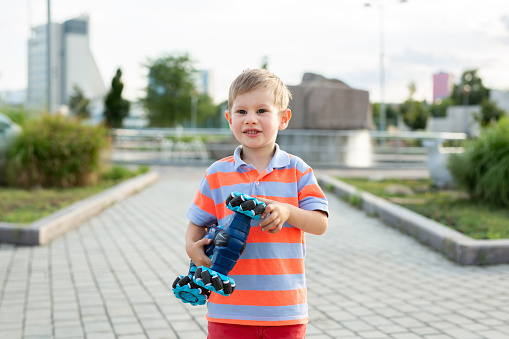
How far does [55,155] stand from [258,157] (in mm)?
9466

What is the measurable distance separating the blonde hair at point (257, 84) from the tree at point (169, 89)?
47841 millimetres

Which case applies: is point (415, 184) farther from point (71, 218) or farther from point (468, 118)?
point (468, 118)

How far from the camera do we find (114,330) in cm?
364

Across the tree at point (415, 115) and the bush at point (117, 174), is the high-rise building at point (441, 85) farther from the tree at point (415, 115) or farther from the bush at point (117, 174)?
the bush at point (117, 174)

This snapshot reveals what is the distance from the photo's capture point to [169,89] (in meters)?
50.0

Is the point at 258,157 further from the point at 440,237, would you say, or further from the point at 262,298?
the point at 440,237

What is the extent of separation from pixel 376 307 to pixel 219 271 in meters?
2.79

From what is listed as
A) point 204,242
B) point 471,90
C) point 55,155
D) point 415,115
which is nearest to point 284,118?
point 204,242

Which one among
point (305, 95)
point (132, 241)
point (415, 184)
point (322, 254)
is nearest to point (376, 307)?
point (322, 254)

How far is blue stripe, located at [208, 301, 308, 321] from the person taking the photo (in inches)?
74.4

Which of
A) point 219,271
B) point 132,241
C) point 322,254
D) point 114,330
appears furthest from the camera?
point 132,241

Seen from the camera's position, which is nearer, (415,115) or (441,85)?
(415,115)

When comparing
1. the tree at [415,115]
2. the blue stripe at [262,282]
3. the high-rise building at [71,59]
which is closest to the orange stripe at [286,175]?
the blue stripe at [262,282]

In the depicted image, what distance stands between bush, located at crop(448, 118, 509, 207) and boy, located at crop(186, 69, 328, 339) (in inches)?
265
